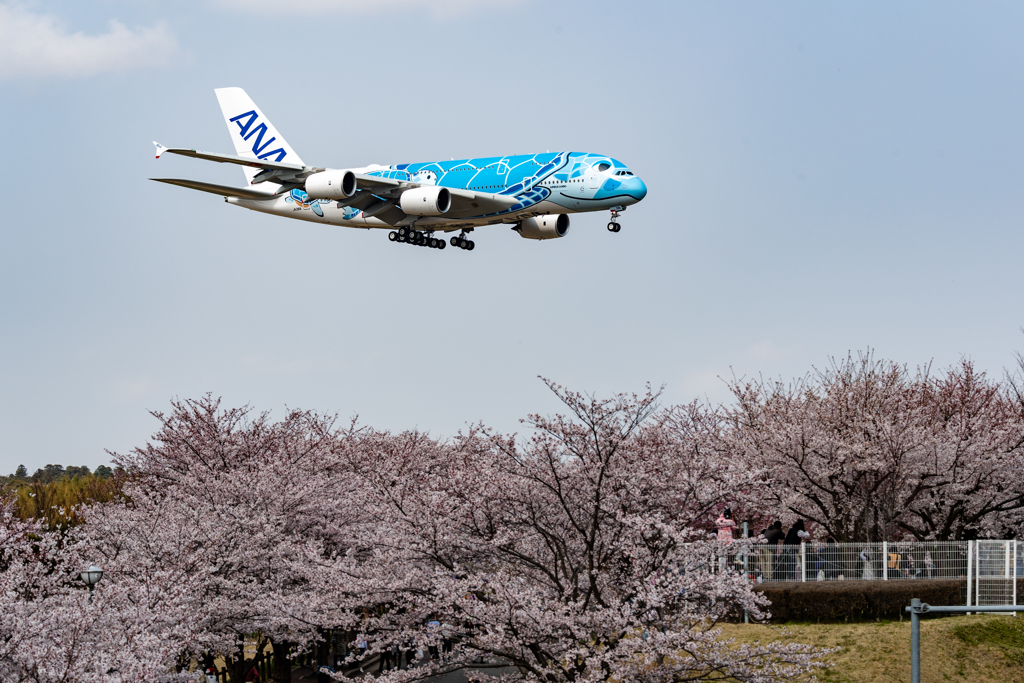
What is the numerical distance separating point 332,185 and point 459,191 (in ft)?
13.4

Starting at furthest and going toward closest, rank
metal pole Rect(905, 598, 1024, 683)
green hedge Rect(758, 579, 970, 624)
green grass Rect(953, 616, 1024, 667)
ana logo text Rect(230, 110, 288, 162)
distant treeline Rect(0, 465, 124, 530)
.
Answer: distant treeline Rect(0, 465, 124, 530), ana logo text Rect(230, 110, 288, 162), green hedge Rect(758, 579, 970, 624), green grass Rect(953, 616, 1024, 667), metal pole Rect(905, 598, 1024, 683)

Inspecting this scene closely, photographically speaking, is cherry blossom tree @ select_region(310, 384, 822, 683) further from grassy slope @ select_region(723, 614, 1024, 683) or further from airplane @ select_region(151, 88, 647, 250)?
airplane @ select_region(151, 88, 647, 250)

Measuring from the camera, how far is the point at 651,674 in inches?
703

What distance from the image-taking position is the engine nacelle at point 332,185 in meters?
33.9

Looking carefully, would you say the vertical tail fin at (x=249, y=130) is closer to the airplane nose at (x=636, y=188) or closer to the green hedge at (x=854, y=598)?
the airplane nose at (x=636, y=188)

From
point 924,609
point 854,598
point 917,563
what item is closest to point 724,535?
point 854,598

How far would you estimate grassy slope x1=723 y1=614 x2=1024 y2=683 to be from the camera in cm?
2180

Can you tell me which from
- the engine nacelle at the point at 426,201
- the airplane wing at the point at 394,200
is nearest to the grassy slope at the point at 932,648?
the airplane wing at the point at 394,200

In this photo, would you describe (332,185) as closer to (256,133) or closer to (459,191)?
(459,191)

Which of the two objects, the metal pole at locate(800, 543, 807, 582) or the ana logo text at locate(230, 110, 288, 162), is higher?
the ana logo text at locate(230, 110, 288, 162)

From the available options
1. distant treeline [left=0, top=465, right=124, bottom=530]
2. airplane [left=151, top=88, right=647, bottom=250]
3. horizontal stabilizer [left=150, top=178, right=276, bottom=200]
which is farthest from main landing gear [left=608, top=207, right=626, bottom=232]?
distant treeline [left=0, top=465, right=124, bottom=530]

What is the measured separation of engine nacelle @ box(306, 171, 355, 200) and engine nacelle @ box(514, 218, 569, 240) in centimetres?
688

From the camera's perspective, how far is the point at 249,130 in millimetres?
49719

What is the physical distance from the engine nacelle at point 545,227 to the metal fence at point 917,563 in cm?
1629
